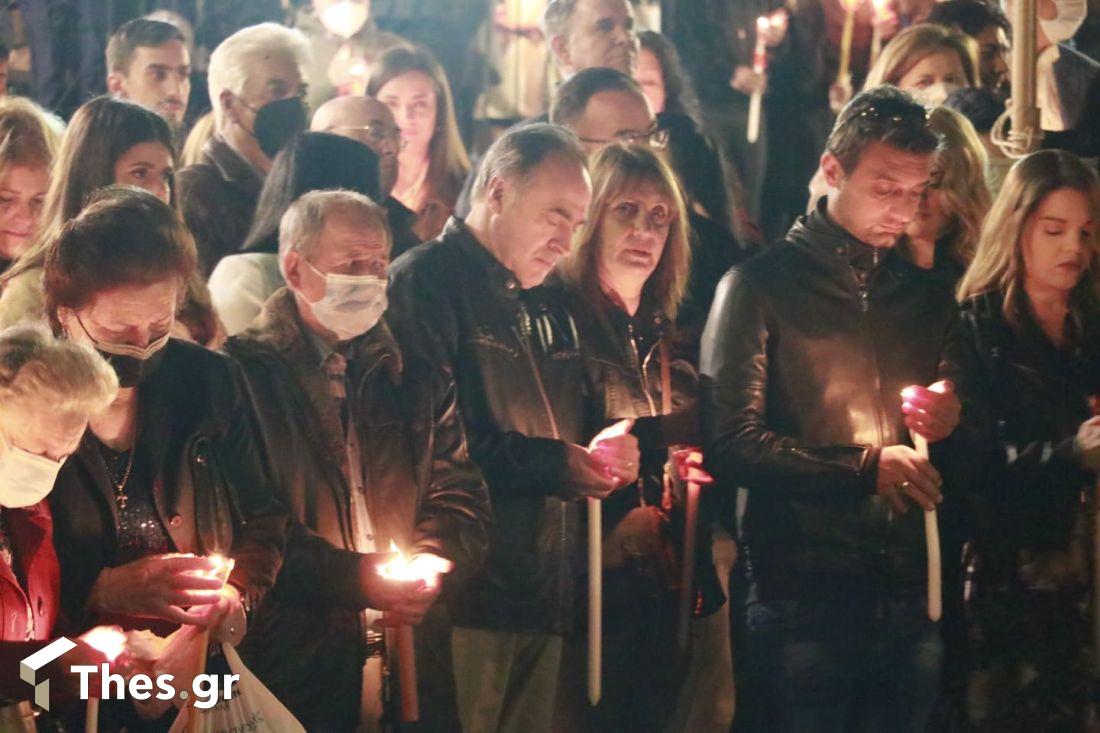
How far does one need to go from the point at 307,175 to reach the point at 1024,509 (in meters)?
2.61

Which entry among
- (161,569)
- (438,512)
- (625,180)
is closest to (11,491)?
(161,569)

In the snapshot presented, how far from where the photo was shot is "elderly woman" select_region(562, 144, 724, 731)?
613 cm

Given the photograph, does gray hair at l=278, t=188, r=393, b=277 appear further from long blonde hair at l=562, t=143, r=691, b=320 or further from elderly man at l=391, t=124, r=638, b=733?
long blonde hair at l=562, t=143, r=691, b=320

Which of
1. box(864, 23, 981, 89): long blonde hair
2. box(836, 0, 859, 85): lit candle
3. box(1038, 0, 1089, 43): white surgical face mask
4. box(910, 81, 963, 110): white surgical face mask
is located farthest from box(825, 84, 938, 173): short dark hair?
box(836, 0, 859, 85): lit candle

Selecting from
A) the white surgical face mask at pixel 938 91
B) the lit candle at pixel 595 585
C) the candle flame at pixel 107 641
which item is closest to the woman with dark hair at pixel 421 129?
the white surgical face mask at pixel 938 91

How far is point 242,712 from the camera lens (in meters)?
4.96

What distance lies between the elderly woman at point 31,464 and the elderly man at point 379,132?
2.39 meters

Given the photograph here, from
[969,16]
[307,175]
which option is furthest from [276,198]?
[969,16]

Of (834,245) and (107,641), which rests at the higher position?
(834,245)

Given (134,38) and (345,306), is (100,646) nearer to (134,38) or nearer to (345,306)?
(345,306)

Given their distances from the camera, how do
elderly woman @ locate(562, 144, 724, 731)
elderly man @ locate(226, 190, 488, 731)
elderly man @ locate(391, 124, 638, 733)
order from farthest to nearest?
elderly woman @ locate(562, 144, 724, 731) → elderly man @ locate(391, 124, 638, 733) → elderly man @ locate(226, 190, 488, 731)

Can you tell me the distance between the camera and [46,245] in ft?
17.9

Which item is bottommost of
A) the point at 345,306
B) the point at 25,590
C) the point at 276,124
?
the point at 25,590

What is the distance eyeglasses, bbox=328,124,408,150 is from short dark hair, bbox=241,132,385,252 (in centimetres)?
48
